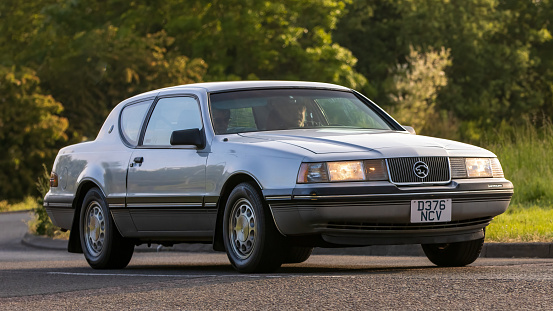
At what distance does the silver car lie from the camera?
8.27 metres

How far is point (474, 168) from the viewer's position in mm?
8789

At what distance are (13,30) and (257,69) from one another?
12805mm

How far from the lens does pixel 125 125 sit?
11.0 meters

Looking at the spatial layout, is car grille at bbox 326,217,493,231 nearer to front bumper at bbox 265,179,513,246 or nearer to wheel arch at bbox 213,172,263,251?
front bumper at bbox 265,179,513,246

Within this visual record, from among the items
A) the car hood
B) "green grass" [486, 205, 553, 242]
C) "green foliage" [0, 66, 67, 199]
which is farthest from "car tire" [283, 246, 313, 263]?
"green foliage" [0, 66, 67, 199]

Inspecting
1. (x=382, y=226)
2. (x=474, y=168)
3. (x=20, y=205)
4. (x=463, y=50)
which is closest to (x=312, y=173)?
(x=382, y=226)

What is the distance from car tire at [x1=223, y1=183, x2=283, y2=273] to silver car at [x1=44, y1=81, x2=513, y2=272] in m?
0.01

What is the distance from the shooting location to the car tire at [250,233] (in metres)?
8.49

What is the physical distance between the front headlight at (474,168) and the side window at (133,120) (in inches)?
132

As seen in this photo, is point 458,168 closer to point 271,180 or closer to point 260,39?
point 271,180

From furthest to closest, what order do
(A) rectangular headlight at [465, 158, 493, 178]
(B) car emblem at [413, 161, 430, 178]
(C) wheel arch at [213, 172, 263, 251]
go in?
(C) wheel arch at [213, 172, 263, 251] → (A) rectangular headlight at [465, 158, 493, 178] → (B) car emblem at [413, 161, 430, 178]

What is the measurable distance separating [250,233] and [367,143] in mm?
1175

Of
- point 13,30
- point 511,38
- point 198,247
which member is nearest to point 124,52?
point 13,30

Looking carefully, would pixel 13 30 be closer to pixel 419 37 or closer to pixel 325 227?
pixel 419 37
